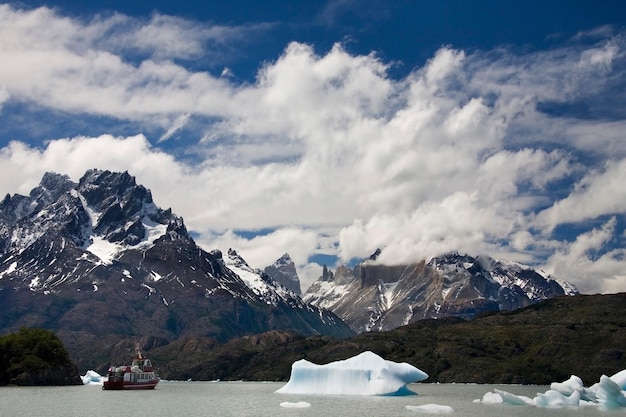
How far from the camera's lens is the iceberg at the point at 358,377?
160500mm

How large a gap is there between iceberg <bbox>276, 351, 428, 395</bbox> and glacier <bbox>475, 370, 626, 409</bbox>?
22.1 metres

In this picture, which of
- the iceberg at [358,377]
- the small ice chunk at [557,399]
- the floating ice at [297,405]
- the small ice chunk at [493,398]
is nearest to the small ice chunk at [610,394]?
the small ice chunk at [557,399]

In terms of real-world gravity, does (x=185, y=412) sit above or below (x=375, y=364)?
below

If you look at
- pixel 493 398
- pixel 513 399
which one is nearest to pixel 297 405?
pixel 513 399

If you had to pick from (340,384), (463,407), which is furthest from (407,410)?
(340,384)

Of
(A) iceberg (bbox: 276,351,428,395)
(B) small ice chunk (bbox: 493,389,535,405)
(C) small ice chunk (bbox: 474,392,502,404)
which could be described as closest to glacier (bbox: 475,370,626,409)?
(B) small ice chunk (bbox: 493,389,535,405)

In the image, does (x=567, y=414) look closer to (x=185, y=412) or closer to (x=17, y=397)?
(x=185, y=412)

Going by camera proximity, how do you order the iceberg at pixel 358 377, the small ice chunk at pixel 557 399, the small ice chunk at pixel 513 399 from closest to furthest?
the small ice chunk at pixel 557 399 < the small ice chunk at pixel 513 399 < the iceberg at pixel 358 377

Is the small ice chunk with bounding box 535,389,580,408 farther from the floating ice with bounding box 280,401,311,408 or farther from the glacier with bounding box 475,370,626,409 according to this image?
the floating ice with bounding box 280,401,311,408

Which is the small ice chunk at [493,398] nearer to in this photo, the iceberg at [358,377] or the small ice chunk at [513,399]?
the small ice chunk at [513,399]

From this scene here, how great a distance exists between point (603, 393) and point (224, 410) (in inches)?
2581

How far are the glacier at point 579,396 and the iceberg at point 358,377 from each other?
22.1 m

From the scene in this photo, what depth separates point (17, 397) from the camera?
14888cm

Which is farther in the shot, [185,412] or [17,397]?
[17,397]
